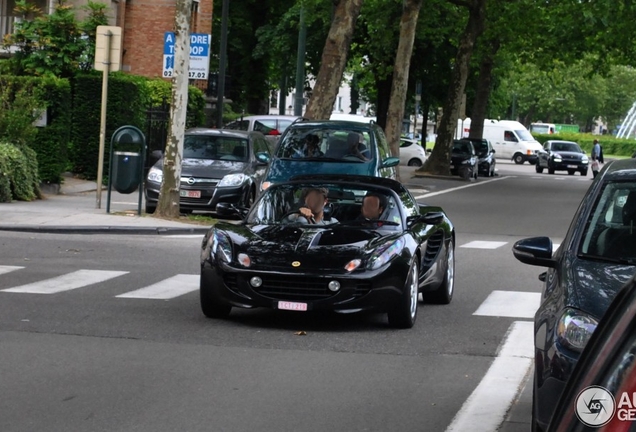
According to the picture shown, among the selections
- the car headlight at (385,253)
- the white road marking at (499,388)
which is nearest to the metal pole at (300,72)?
the car headlight at (385,253)

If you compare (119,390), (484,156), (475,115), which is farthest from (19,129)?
(475,115)

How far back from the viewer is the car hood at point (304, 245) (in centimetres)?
1017

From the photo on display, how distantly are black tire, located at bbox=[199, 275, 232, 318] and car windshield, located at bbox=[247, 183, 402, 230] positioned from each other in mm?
814

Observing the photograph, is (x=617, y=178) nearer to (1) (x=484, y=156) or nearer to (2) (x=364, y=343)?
(2) (x=364, y=343)

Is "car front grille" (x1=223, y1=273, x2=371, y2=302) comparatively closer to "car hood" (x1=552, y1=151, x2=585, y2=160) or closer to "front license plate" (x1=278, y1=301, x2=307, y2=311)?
"front license plate" (x1=278, y1=301, x2=307, y2=311)

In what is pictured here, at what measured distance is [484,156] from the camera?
179 feet

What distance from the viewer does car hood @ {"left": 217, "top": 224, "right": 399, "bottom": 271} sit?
33.4 ft

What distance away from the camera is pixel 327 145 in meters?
20.1

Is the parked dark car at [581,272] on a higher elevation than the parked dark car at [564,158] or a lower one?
higher

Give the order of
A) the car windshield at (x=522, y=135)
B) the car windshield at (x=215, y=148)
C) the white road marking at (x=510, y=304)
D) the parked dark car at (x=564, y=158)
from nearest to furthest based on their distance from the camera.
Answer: the white road marking at (x=510, y=304) → the car windshield at (x=215, y=148) → the parked dark car at (x=564, y=158) → the car windshield at (x=522, y=135)

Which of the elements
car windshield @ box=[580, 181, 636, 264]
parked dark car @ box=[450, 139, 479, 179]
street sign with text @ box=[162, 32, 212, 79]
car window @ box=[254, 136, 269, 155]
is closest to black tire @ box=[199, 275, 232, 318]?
car windshield @ box=[580, 181, 636, 264]

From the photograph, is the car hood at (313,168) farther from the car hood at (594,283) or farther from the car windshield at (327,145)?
the car hood at (594,283)

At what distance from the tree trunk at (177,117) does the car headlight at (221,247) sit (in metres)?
10.2

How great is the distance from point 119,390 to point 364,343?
8.92 feet
